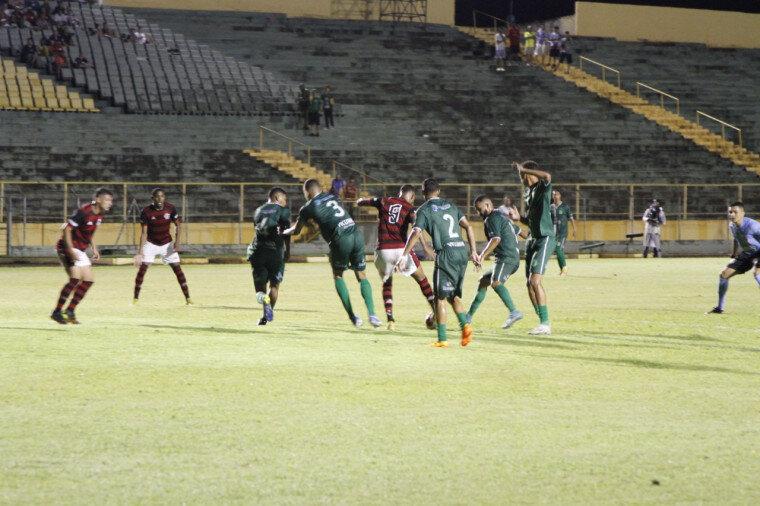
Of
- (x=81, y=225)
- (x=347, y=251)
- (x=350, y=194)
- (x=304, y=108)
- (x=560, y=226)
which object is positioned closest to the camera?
(x=81, y=225)

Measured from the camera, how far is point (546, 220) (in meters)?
15.4

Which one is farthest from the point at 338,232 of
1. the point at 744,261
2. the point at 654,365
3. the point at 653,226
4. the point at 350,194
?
the point at 653,226

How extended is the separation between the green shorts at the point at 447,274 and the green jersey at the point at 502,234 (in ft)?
9.43

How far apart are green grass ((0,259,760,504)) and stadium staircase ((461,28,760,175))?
31.4 metres

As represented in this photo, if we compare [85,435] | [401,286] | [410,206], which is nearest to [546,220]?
[410,206]

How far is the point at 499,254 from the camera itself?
16500 mm

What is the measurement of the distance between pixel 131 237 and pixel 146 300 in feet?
47.2

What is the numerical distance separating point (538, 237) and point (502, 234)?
1.25 metres

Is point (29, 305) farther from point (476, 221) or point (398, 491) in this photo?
point (476, 221)

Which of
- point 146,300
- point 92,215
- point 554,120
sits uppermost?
point 554,120

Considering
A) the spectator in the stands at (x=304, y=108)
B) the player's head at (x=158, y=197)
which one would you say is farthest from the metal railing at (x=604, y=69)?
the player's head at (x=158, y=197)

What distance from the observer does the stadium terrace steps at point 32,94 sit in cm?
4112

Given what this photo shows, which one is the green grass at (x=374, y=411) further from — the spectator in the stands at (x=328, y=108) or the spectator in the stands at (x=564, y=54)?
the spectator in the stands at (x=564, y=54)

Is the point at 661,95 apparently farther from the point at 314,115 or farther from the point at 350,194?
the point at 350,194
